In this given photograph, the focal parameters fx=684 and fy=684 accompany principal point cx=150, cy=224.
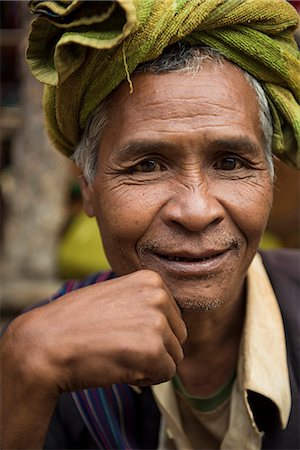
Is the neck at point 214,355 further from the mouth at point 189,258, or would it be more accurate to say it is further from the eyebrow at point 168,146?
the eyebrow at point 168,146

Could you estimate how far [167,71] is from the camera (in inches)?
79.5

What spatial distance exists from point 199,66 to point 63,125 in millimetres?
526

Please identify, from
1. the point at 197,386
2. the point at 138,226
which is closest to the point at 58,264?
the point at 197,386

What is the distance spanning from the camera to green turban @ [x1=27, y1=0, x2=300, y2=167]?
1.84m

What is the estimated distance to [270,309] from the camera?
2434 millimetres

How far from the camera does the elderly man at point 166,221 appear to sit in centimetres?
179

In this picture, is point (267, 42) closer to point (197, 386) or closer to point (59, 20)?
point (59, 20)

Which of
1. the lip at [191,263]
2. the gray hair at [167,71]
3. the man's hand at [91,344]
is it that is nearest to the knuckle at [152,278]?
the man's hand at [91,344]

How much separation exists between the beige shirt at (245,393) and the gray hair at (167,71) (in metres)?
0.49

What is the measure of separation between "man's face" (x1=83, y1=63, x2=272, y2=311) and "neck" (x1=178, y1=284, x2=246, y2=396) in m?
0.36

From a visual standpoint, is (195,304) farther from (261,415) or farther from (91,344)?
(261,415)

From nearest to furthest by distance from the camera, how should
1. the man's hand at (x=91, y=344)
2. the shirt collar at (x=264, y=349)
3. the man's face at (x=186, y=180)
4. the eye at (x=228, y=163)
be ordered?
1. the man's hand at (x=91, y=344)
2. the man's face at (x=186, y=180)
3. the eye at (x=228, y=163)
4. the shirt collar at (x=264, y=349)

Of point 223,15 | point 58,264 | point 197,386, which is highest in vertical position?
point 223,15

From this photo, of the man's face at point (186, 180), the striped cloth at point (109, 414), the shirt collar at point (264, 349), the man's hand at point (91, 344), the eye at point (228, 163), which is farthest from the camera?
the striped cloth at point (109, 414)
